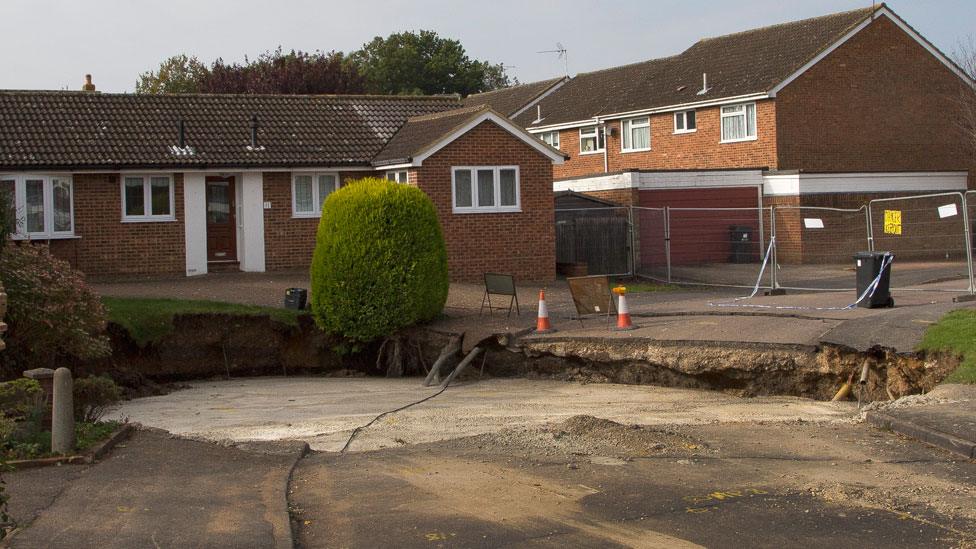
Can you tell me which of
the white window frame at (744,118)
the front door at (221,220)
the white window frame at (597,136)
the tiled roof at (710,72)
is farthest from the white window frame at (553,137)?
the front door at (221,220)

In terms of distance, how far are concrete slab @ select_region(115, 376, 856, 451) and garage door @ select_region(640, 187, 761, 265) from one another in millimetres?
15370

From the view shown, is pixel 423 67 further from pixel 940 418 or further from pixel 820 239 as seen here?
pixel 940 418

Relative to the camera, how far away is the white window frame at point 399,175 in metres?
26.5

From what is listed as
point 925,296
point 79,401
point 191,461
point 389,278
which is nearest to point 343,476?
point 191,461

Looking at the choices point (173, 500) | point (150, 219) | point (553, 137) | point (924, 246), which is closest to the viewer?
point (173, 500)

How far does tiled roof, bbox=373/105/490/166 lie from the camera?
26141mm

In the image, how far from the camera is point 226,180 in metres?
27.9

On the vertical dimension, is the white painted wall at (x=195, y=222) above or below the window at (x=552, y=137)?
below

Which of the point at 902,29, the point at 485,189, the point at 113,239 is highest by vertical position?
the point at 902,29

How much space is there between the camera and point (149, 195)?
87.9 ft

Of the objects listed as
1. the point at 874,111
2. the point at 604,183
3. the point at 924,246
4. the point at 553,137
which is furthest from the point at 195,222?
the point at 874,111

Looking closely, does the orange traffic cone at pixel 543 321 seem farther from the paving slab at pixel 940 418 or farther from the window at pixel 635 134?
the window at pixel 635 134

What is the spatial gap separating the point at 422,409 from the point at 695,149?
26136mm

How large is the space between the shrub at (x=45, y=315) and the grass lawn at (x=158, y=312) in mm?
2137
